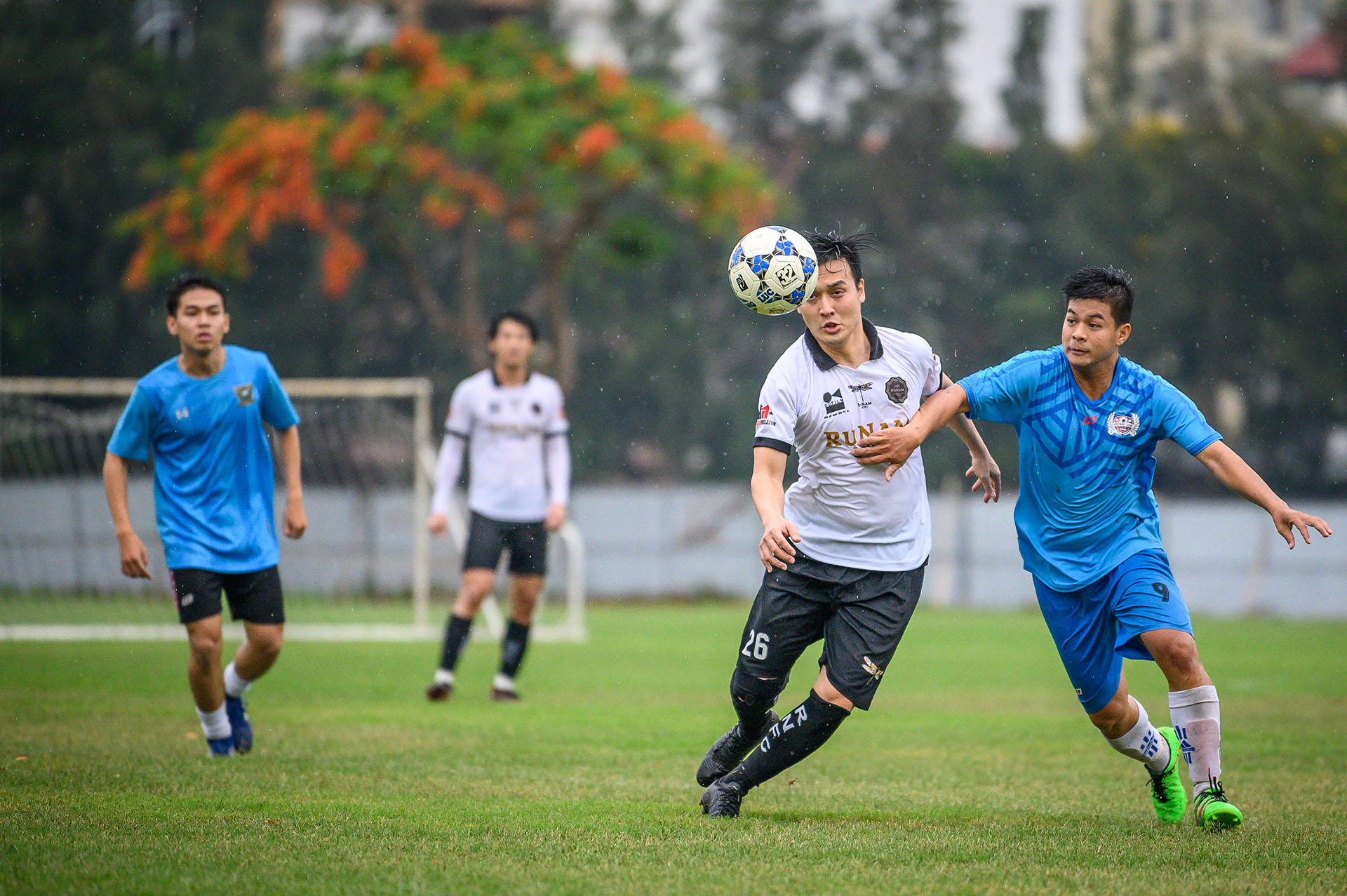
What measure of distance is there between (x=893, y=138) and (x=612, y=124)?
1258cm

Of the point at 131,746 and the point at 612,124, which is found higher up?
the point at 612,124

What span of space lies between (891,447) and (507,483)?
5.02 metres

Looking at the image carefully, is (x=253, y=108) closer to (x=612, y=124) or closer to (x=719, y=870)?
(x=612, y=124)

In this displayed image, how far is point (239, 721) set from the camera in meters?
7.27

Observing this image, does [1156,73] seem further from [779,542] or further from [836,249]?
[779,542]

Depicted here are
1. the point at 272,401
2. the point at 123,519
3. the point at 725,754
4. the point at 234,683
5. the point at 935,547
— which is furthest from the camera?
the point at 935,547

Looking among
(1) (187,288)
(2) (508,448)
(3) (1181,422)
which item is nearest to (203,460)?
(1) (187,288)

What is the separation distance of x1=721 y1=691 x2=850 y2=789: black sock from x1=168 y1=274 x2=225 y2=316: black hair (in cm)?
348

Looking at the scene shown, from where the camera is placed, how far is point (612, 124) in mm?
22859

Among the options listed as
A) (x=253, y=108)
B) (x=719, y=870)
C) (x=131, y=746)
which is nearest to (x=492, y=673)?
(x=131, y=746)

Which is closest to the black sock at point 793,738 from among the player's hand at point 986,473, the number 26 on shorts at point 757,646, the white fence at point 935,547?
the number 26 on shorts at point 757,646

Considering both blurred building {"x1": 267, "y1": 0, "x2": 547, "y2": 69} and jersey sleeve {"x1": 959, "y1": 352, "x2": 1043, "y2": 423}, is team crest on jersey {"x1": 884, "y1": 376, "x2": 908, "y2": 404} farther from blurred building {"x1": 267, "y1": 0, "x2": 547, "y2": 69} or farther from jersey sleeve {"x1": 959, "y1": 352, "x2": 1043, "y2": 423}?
blurred building {"x1": 267, "y1": 0, "x2": 547, "y2": 69}

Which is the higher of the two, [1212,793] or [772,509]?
[772,509]

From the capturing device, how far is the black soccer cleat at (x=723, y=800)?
17.7 feet
